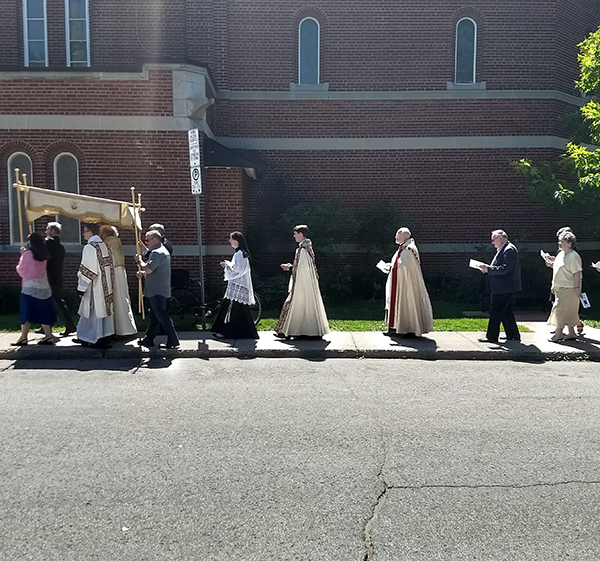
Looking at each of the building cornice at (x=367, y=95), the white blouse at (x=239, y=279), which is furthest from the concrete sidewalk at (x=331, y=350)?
the building cornice at (x=367, y=95)

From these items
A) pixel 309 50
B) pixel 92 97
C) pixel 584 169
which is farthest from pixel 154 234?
pixel 309 50

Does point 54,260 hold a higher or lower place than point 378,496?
higher

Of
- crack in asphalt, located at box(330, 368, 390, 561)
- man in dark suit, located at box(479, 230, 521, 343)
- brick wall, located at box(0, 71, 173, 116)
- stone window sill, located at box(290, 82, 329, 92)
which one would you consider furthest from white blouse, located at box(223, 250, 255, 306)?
stone window sill, located at box(290, 82, 329, 92)

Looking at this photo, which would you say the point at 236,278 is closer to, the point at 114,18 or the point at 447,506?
the point at 447,506

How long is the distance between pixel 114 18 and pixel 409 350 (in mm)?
12646

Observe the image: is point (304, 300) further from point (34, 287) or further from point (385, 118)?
point (385, 118)

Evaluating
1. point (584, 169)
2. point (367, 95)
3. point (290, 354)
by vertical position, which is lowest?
point (290, 354)

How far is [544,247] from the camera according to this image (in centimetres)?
1725

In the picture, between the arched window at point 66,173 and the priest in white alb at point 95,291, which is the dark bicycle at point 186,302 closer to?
the priest in white alb at point 95,291

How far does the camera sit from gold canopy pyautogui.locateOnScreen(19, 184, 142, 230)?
9.48 metres

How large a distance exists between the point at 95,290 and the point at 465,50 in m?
13.1

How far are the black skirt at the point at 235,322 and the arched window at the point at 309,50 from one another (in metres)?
9.48

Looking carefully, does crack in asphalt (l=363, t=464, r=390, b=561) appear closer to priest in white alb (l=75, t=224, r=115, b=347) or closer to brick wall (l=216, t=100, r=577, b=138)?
priest in white alb (l=75, t=224, r=115, b=347)

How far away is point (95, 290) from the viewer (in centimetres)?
925
